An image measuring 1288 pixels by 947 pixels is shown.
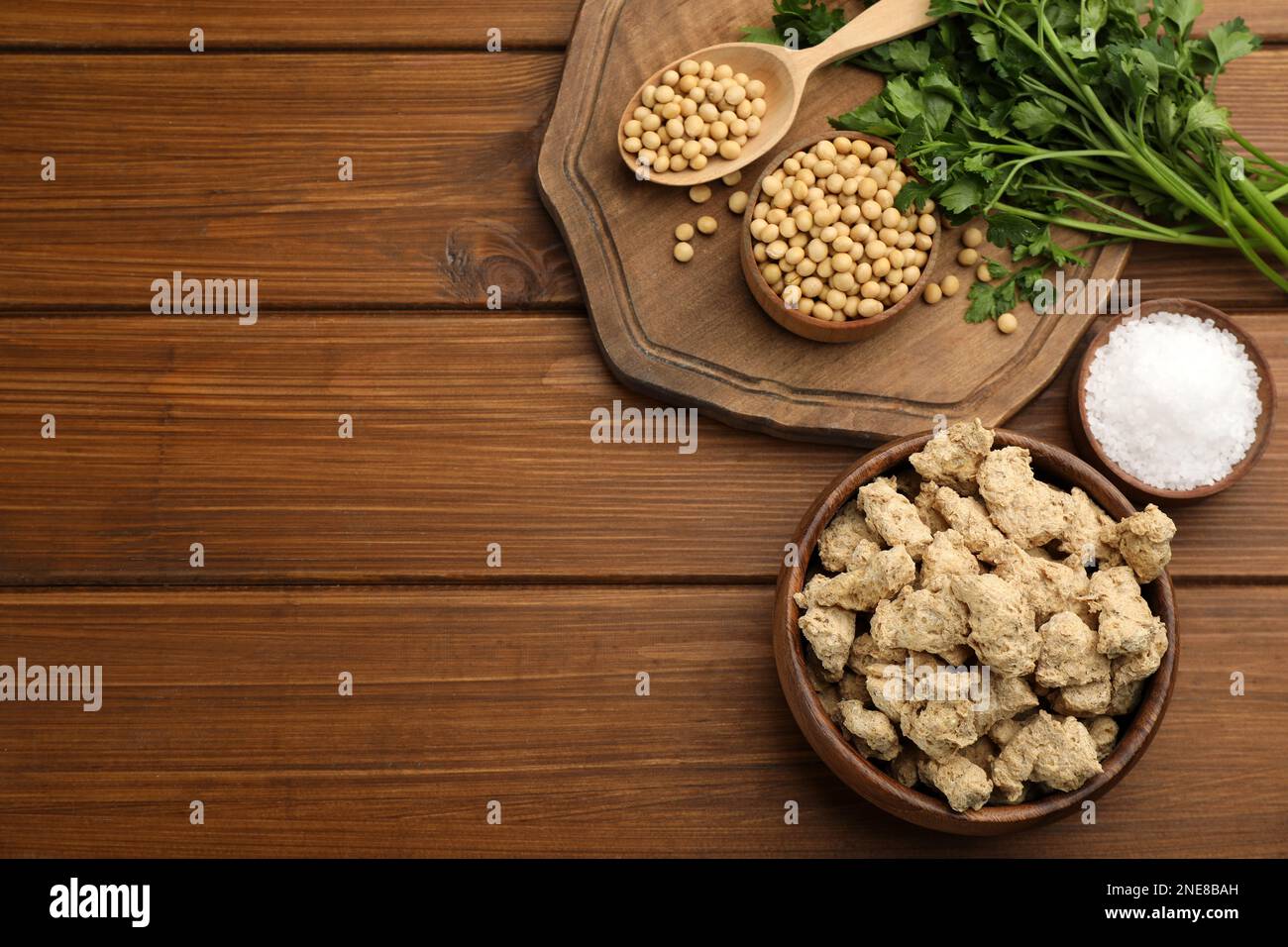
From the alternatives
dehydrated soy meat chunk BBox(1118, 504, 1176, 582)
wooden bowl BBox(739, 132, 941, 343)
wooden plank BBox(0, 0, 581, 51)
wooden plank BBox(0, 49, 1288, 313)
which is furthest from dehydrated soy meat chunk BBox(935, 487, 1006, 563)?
wooden plank BBox(0, 0, 581, 51)

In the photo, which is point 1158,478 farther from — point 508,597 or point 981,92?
point 508,597

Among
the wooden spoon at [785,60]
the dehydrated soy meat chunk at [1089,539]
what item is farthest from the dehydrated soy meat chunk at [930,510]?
the wooden spoon at [785,60]

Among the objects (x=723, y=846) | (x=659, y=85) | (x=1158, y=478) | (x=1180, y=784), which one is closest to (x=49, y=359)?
(x=659, y=85)

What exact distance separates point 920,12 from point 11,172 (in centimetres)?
114

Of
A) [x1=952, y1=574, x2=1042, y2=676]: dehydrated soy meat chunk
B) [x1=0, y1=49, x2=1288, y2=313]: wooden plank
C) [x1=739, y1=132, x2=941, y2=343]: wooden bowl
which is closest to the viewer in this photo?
[x1=952, y1=574, x2=1042, y2=676]: dehydrated soy meat chunk

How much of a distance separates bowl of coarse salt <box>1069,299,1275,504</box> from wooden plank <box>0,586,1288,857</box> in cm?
16

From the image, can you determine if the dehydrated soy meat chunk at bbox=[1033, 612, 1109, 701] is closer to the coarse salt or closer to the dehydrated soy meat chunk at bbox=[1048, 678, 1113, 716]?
the dehydrated soy meat chunk at bbox=[1048, 678, 1113, 716]

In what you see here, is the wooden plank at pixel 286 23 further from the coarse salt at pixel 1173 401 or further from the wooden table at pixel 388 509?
the coarse salt at pixel 1173 401

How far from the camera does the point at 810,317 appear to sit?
3.84 ft

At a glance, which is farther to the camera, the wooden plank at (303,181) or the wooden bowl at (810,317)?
the wooden plank at (303,181)

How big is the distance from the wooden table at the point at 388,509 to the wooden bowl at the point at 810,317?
0.14 metres

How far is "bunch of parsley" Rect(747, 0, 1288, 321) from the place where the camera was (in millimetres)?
1171

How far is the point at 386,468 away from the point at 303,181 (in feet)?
1.25

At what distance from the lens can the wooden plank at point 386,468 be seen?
1248 mm
